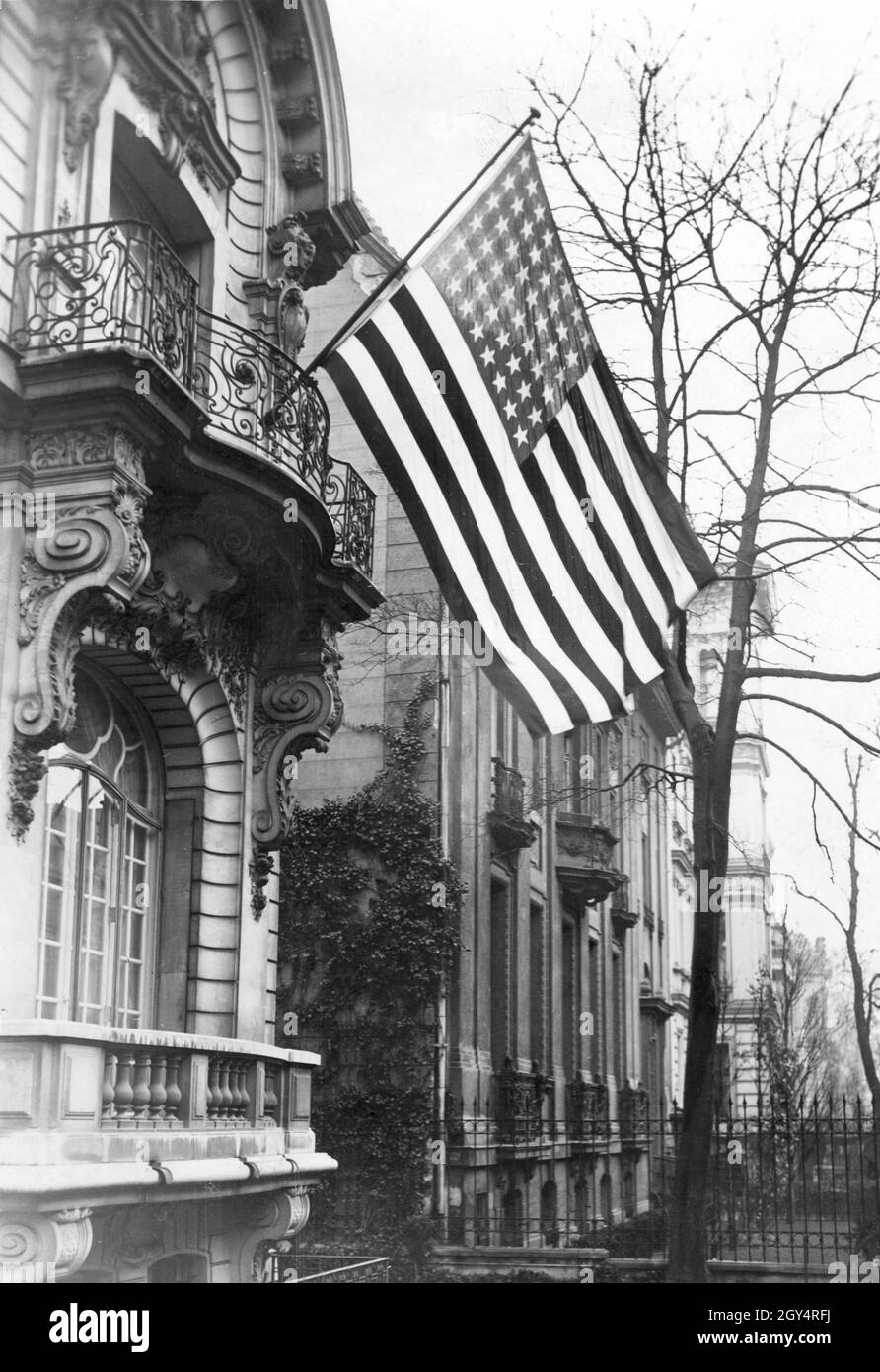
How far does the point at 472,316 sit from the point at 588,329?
1.45 m

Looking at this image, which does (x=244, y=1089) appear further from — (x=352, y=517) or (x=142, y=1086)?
(x=352, y=517)

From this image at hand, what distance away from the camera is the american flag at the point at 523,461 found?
1202 cm

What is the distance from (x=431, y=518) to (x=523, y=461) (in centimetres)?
102

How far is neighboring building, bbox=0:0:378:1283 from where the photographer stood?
Result: 1144cm

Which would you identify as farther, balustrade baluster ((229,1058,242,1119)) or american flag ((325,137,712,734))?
balustrade baluster ((229,1058,242,1119))

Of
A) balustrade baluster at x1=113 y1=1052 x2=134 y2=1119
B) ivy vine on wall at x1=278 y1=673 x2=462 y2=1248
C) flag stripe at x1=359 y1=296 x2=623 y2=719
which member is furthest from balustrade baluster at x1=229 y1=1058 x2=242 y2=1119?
ivy vine on wall at x1=278 y1=673 x2=462 y2=1248

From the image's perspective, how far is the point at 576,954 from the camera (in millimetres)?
31438

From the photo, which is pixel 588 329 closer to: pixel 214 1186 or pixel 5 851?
pixel 5 851

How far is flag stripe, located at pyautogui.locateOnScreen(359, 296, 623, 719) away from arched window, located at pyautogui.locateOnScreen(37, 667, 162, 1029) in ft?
12.5

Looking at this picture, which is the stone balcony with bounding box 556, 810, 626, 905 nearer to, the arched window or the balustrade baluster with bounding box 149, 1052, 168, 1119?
the arched window

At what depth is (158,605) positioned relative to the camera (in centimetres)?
1364

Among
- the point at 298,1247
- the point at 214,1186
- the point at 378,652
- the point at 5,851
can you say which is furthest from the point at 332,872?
the point at 5,851

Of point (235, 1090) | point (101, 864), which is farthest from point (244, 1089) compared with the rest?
point (101, 864)

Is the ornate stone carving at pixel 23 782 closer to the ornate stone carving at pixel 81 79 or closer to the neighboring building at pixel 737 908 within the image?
the ornate stone carving at pixel 81 79
